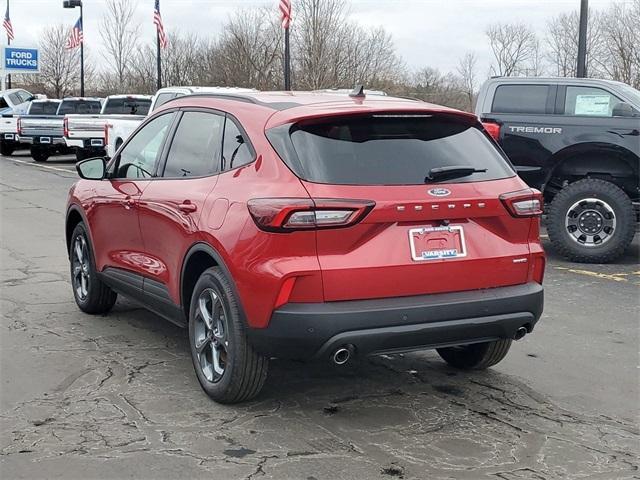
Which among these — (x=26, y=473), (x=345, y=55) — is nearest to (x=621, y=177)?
(x=26, y=473)

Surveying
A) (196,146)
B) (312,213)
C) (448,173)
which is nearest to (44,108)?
(196,146)

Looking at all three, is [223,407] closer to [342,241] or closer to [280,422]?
[280,422]

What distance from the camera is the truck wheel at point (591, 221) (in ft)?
30.4

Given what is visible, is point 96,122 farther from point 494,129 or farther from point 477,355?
point 477,355

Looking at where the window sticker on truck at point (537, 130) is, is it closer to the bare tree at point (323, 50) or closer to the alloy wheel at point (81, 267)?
the alloy wheel at point (81, 267)

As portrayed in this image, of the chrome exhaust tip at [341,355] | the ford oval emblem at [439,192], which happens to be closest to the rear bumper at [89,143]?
the ford oval emblem at [439,192]

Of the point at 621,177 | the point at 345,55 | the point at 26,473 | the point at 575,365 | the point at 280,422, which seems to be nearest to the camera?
the point at 26,473

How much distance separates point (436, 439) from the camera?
13.9 feet

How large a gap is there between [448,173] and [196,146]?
1.61m

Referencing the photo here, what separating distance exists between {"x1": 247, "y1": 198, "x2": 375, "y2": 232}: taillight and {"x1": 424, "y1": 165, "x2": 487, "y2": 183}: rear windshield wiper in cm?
47

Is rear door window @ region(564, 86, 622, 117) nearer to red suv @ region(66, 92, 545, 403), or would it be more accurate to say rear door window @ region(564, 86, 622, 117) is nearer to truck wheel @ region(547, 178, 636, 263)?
truck wheel @ region(547, 178, 636, 263)

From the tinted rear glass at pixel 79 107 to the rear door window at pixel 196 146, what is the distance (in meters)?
22.4

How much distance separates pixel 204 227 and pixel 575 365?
2624mm

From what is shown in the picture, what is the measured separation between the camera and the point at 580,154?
9.64 m
